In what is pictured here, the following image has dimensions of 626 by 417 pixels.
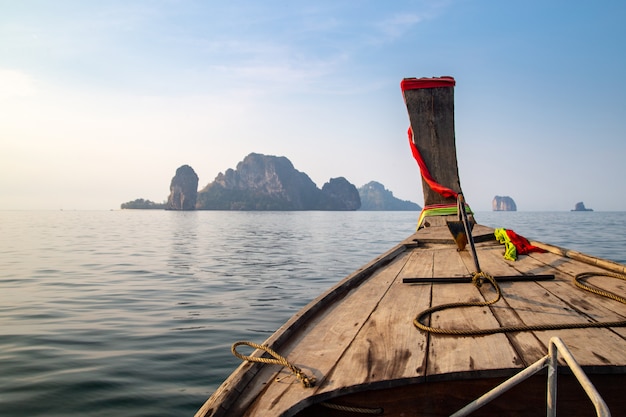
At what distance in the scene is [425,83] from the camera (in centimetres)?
627

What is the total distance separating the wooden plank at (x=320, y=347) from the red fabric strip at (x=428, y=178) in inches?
111

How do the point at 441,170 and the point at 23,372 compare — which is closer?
the point at 23,372

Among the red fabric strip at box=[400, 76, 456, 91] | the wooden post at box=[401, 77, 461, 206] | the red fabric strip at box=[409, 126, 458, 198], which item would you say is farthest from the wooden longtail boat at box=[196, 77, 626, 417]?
the red fabric strip at box=[400, 76, 456, 91]

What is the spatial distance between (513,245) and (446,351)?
2964 mm

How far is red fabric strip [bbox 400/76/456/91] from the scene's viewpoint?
6.27m

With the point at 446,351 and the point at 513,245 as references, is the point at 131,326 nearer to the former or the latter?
the point at 513,245

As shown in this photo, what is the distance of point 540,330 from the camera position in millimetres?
2170

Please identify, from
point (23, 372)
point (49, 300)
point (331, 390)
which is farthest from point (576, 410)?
point (49, 300)

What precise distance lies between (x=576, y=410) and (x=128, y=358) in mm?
4530

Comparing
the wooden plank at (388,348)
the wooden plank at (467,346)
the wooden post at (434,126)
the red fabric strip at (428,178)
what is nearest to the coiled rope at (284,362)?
the wooden plank at (388,348)

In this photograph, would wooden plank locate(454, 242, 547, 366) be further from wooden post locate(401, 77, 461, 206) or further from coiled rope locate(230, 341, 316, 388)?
wooden post locate(401, 77, 461, 206)

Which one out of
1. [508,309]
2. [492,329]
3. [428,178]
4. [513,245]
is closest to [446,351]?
[492,329]

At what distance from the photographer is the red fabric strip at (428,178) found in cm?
602

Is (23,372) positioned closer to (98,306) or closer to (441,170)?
(98,306)
